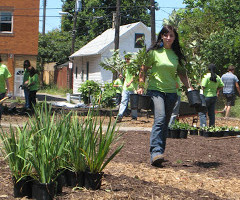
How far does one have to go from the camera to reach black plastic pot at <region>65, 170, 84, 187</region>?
471 cm

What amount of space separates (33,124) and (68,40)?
5913 cm

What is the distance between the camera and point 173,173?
20.6ft

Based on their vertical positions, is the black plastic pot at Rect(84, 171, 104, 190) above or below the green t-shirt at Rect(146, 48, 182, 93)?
below

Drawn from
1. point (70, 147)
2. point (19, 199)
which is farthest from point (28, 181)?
point (70, 147)

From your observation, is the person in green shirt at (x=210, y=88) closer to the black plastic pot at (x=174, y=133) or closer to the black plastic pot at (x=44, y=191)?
the black plastic pot at (x=174, y=133)

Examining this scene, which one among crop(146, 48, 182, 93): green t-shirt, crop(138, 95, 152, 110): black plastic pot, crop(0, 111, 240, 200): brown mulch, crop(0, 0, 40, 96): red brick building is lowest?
crop(0, 111, 240, 200): brown mulch

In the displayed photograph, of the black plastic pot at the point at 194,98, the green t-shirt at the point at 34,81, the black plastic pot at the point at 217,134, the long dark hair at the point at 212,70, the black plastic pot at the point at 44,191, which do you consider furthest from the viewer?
the green t-shirt at the point at 34,81

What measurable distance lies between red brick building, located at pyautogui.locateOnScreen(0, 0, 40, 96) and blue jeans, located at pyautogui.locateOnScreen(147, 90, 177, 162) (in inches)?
995

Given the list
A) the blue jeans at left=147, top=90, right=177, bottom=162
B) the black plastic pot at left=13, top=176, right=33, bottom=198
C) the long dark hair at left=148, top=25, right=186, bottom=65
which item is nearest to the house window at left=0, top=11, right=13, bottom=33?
the long dark hair at left=148, top=25, right=186, bottom=65

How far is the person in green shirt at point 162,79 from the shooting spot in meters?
6.81

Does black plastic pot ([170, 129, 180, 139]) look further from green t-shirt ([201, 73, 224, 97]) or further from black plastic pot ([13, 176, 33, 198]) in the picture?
black plastic pot ([13, 176, 33, 198])

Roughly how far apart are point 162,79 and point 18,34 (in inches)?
1017

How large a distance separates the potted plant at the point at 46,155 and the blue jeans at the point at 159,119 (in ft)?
7.37

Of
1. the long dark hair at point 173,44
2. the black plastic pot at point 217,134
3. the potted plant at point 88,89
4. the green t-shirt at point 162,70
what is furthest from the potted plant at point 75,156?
the potted plant at point 88,89
